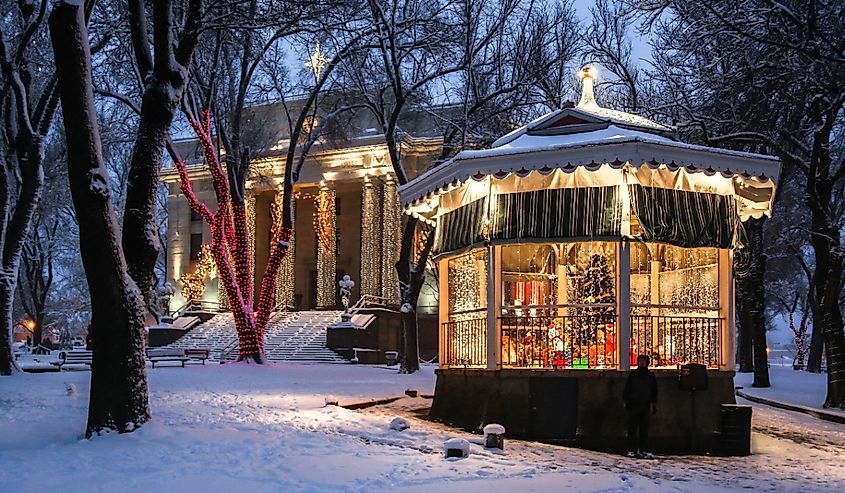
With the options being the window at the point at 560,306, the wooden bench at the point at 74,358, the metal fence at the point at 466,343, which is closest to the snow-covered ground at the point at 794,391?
the window at the point at 560,306

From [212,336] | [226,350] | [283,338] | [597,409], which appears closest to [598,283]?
[597,409]

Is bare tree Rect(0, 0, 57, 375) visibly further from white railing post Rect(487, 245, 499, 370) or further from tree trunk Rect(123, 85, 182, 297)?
white railing post Rect(487, 245, 499, 370)

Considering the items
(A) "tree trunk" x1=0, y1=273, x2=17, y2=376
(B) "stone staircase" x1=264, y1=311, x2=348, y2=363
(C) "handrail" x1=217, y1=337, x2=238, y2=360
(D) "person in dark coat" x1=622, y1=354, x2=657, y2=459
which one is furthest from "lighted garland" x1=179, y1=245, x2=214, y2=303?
(D) "person in dark coat" x1=622, y1=354, x2=657, y2=459

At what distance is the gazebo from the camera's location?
43.7 feet

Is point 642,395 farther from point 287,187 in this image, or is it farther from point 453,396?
point 287,187

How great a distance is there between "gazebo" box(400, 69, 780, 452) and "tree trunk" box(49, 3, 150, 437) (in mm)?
5776

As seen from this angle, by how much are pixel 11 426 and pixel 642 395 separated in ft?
31.8

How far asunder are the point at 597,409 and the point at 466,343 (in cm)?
312

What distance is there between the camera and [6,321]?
2433cm

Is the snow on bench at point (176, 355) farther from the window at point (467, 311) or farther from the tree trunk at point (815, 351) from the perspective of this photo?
the tree trunk at point (815, 351)

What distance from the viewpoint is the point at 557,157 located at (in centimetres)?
1357

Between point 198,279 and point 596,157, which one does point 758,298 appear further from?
point 198,279

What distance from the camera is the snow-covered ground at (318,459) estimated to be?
9219 millimetres

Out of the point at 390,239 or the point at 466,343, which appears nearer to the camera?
the point at 466,343
